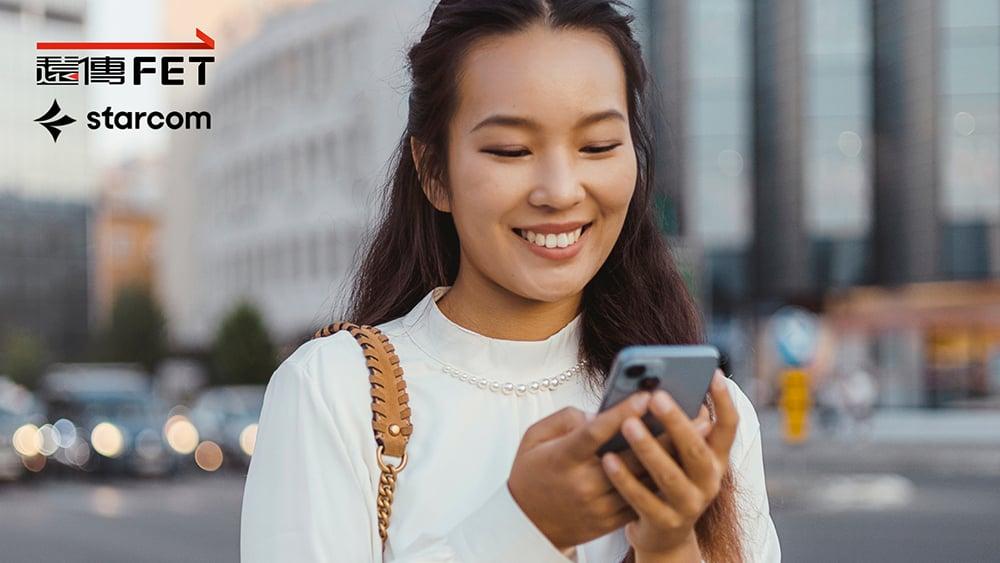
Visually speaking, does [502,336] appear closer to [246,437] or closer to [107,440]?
[107,440]

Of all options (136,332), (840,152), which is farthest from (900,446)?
(136,332)

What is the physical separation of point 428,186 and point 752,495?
633 millimetres

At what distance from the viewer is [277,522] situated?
1.68 metres

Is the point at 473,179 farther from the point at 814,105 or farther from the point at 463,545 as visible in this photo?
the point at 814,105

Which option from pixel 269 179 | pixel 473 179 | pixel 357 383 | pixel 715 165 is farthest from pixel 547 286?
pixel 269 179

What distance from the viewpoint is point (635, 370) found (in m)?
1.34

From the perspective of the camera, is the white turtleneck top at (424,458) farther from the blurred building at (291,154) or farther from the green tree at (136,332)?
the green tree at (136,332)

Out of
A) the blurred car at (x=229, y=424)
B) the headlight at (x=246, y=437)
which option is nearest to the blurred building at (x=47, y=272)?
the blurred car at (x=229, y=424)

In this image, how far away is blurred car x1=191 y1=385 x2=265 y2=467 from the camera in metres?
24.8

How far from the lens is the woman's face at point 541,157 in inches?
68.0

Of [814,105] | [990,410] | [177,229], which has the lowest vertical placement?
[990,410]

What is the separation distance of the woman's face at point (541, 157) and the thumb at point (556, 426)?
1.18ft

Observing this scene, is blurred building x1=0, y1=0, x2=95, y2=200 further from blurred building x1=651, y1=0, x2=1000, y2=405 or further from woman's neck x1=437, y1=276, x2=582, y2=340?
woman's neck x1=437, y1=276, x2=582, y2=340

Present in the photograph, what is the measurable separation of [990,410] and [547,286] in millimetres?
36238
